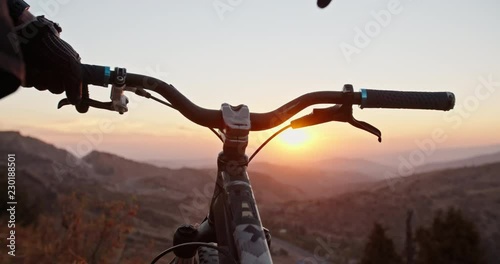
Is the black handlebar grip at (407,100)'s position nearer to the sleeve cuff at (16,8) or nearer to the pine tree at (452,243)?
the sleeve cuff at (16,8)

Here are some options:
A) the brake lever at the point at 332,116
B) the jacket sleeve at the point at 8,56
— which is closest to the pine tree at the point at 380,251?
the brake lever at the point at 332,116

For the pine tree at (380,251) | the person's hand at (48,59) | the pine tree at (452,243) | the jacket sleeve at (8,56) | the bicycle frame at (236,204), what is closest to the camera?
the jacket sleeve at (8,56)

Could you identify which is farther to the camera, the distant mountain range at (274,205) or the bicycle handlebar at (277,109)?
the distant mountain range at (274,205)

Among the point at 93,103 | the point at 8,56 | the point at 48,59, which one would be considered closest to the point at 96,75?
the point at 93,103

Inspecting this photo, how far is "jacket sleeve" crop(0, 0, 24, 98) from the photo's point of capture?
1.01m

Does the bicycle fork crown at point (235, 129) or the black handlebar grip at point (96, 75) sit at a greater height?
the black handlebar grip at point (96, 75)

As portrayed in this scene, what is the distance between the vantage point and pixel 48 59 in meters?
1.70

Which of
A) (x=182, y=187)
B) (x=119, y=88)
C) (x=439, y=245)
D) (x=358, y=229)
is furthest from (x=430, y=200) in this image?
(x=119, y=88)

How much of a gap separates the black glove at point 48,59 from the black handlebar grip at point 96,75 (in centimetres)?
22

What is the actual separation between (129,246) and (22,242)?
1024 cm

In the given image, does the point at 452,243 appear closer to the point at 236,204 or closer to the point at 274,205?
the point at 236,204

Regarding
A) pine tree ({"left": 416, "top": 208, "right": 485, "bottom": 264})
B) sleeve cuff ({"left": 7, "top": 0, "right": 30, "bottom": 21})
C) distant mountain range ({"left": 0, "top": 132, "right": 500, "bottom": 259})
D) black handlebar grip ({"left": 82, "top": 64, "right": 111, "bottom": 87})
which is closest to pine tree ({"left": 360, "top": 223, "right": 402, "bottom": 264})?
pine tree ({"left": 416, "top": 208, "right": 485, "bottom": 264})

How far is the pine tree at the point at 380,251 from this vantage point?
17.5 meters

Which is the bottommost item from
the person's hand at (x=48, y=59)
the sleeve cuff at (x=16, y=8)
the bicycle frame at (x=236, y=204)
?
the bicycle frame at (x=236, y=204)
